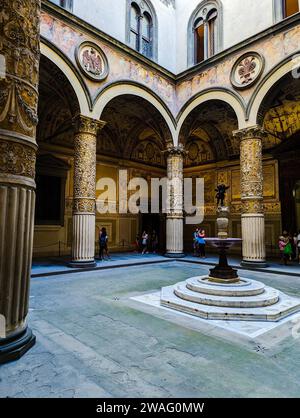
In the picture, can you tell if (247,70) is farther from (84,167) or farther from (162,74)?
(84,167)

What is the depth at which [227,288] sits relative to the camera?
5.11m

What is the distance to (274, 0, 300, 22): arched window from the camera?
9.93 m

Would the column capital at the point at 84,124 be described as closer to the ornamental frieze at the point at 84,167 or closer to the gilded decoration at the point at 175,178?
the ornamental frieze at the point at 84,167

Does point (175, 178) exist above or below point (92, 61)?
below

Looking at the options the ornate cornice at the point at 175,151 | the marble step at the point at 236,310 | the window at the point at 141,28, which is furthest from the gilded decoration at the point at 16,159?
the window at the point at 141,28

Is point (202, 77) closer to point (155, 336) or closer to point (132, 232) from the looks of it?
point (132, 232)

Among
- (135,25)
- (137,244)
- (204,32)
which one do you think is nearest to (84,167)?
(137,244)

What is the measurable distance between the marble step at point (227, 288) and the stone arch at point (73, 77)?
731cm

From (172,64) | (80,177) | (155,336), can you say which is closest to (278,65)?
(172,64)

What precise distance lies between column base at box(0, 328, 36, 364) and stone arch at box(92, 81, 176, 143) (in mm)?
8291

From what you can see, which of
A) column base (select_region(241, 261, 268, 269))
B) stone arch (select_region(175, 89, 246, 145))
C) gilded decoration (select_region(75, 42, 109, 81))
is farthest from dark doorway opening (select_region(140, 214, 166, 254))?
gilded decoration (select_region(75, 42, 109, 81))

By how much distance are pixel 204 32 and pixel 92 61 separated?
665 centimetres

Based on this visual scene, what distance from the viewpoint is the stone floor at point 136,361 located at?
2314mm

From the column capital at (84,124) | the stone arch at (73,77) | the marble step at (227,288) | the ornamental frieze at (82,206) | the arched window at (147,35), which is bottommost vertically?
the marble step at (227,288)
